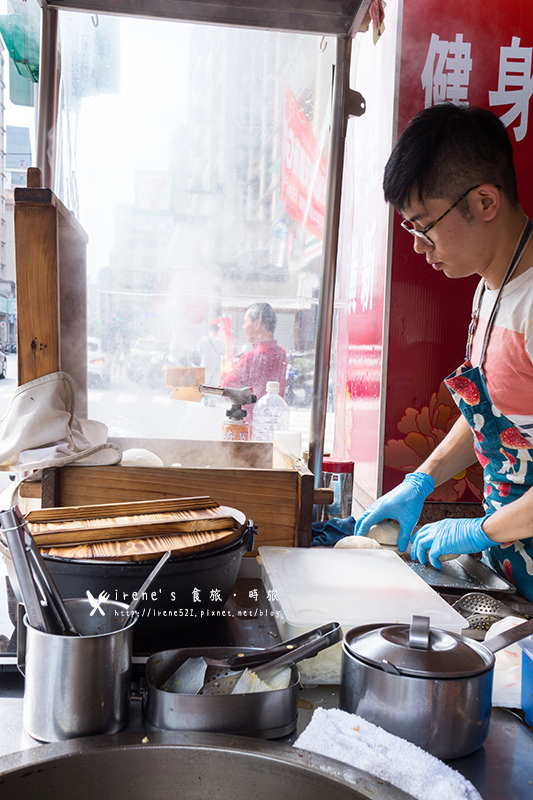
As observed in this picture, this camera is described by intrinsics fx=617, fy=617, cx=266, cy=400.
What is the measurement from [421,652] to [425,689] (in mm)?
42

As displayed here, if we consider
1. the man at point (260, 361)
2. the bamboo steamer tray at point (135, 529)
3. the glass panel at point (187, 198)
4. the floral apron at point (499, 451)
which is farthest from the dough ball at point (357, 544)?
the man at point (260, 361)

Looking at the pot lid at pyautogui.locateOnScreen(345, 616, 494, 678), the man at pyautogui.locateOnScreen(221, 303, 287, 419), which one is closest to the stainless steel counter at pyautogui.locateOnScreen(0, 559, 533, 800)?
the pot lid at pyautogui.locateOnScreen(345, 616, 494, 678)

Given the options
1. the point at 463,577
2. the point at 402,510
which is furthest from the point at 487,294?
the point at 463,577

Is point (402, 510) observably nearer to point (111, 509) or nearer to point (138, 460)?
point (138, 460)

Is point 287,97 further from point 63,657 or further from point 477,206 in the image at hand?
point 63,657

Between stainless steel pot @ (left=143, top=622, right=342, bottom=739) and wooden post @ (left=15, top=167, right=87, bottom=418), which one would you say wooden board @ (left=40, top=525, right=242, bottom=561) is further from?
wooden post @ (left=15, top=167, right=87, bottom=418)

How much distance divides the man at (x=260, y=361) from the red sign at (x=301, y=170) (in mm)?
370

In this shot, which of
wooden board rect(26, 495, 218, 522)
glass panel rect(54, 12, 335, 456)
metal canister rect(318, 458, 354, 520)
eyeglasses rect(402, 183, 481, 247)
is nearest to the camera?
wooden board rect(26, 495, 218, 522)

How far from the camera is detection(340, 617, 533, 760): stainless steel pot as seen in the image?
0.70 metres

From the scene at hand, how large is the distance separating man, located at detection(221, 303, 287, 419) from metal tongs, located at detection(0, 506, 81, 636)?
1487 millimetres

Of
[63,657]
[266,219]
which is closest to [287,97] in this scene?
[266,219]

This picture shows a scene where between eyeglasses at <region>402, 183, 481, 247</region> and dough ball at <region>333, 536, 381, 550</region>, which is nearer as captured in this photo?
dough ball at <region>333, 536, 381, 550</region>

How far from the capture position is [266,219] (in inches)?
85.0

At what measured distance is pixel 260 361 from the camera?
2.30m
